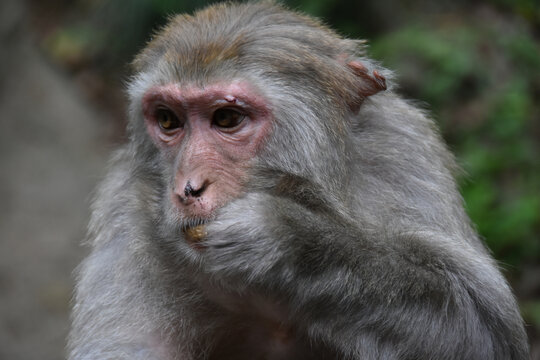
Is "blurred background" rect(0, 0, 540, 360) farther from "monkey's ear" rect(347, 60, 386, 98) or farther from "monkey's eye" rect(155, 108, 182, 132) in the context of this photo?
"monkey's eye" rect(155, 108, 182, 132)

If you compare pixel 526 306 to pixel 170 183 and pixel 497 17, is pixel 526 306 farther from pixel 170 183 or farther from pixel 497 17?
pixel 170 183

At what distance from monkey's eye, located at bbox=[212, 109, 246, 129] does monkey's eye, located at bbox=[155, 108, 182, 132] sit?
11.4 inches

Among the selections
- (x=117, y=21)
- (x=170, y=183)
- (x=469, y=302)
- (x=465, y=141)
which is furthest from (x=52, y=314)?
(x=469, y=302)

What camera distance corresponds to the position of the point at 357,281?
4.50m

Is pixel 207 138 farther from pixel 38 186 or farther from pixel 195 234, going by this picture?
pixel 38 186

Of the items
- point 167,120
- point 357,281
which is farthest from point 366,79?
point 357,281

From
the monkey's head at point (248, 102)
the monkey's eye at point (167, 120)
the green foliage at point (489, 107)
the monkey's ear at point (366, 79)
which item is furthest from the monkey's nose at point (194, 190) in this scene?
the green foliage at point (489, 107)

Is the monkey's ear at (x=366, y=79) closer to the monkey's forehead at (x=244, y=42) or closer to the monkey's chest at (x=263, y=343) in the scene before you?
the monkey's forehead at (x=244, y=42)

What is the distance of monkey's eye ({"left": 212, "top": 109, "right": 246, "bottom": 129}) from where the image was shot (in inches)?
194

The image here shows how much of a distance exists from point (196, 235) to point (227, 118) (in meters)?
0.79

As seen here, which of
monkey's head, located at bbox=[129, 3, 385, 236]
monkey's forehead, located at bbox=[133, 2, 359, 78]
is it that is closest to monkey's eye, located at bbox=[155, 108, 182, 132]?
monkey's head, located at bbox=[129, 3, 385, 236]

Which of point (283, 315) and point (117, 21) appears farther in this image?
point (117, 21)

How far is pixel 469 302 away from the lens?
4734 millimetres

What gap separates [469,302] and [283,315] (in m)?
1.07
